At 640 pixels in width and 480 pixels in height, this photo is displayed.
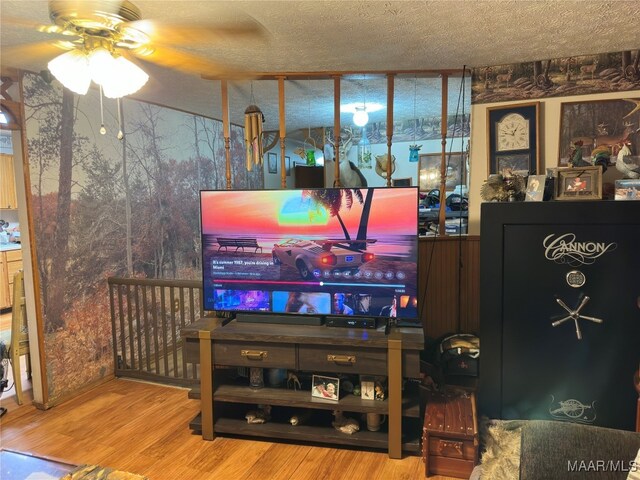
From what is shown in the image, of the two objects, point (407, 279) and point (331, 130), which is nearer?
point (407, 279)

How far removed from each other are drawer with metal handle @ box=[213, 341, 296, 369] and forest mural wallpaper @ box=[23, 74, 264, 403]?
138 centimetres

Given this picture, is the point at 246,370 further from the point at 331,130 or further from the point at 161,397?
the point at 331,130

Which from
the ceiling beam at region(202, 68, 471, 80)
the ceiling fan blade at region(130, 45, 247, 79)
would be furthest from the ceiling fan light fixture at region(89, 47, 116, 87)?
the ceiling beam at region(202, 68, 471, 80)

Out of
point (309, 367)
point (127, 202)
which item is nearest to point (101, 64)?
point (309, 367)

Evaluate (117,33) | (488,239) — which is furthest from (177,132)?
(488,239)

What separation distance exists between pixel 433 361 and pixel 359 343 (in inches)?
25.9

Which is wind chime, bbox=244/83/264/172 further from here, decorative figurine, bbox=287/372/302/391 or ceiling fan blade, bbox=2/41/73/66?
decorative figurine, bbox=287/372/302/391

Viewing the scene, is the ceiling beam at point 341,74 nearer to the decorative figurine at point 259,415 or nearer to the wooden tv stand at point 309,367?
the wooden tv stand at point 309,367

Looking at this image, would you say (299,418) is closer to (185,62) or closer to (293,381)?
(293,381)

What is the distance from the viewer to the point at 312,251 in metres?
2.57

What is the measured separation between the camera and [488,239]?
7.63ft

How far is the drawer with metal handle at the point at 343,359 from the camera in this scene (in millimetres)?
2363

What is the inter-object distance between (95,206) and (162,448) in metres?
1.89

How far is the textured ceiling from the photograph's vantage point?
6.15 feet
